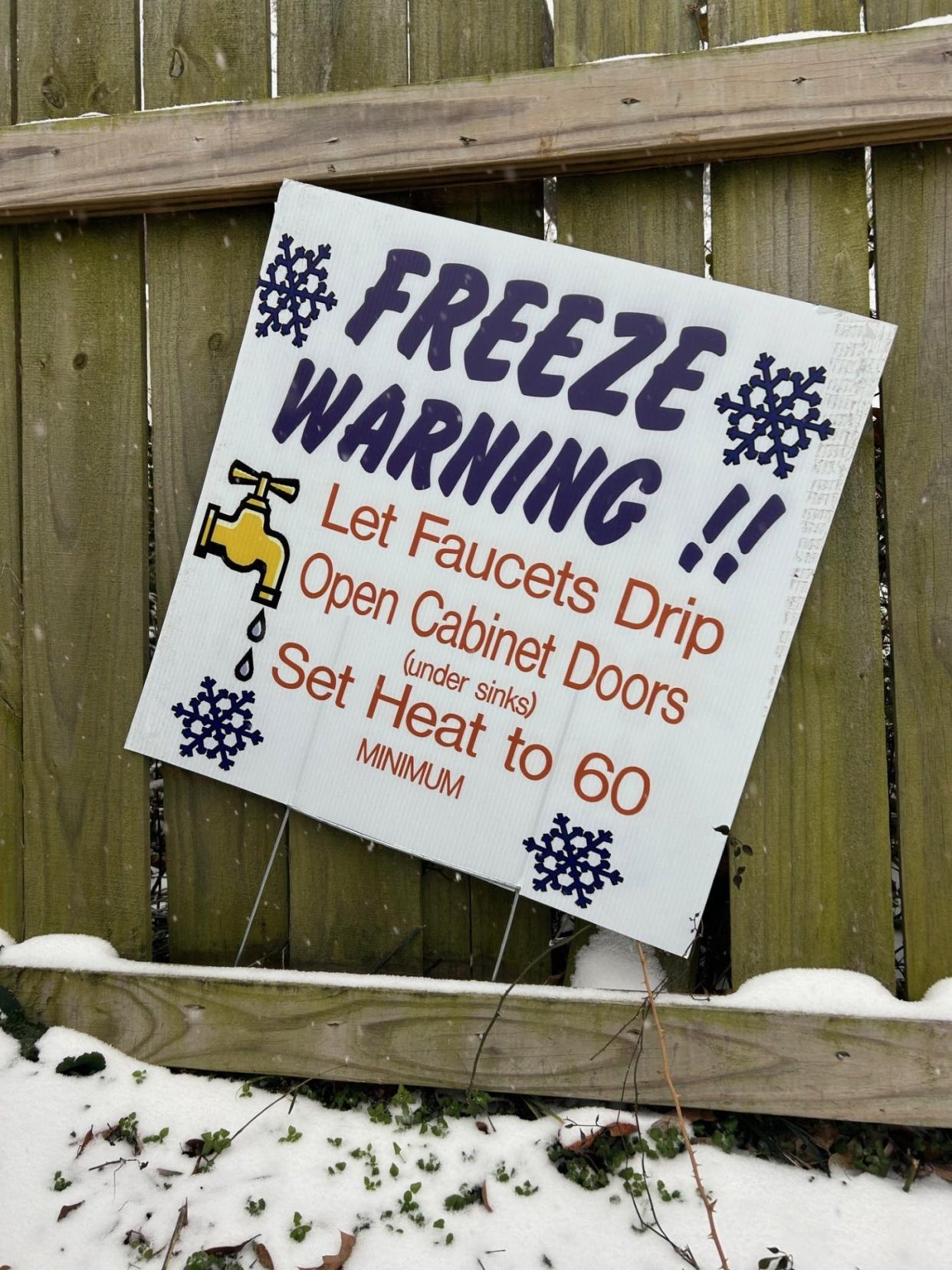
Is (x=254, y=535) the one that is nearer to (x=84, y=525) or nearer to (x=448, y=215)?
(x=84, y=525)

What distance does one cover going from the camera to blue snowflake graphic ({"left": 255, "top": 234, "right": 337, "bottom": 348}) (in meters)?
1.61

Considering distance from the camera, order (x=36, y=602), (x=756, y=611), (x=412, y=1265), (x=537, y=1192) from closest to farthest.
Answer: (x=412, y=1265) < (x=537, y=1192) < (x=756, y=611) < (x=36, y=602)

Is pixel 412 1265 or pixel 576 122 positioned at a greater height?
pixel 576 122

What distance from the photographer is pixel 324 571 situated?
1.60 meters

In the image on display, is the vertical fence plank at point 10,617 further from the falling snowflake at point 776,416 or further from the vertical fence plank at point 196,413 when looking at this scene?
the falling snowflake at point 776,416

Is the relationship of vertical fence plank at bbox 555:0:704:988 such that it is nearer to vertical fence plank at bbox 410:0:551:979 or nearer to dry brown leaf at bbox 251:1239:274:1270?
vertical fence plank at bbox 410:0:551:979

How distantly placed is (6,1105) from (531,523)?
4.57 feet

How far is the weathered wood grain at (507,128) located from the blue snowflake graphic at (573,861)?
1.22m

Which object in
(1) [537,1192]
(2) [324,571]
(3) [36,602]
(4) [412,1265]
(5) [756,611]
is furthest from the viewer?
(3) [36,602]

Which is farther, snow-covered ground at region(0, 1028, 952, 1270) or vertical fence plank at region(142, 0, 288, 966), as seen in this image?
vertical fence plank at region(142, 0, 288, 966)

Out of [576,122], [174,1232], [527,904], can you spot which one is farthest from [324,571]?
[174,1232]

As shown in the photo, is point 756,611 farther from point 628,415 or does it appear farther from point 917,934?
point 917,934

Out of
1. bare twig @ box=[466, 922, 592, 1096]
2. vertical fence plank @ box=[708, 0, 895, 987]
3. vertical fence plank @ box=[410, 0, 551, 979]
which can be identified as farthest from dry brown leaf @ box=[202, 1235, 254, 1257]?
vertical fence plank @ box=[708, 0, 895, 987]

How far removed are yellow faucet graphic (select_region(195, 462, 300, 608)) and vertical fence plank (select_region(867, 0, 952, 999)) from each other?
3.71 ft
